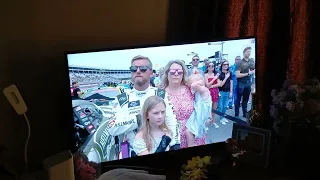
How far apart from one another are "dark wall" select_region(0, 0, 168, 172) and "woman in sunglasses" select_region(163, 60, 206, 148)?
12.3 inches

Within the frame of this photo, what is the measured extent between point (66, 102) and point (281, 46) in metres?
1.18

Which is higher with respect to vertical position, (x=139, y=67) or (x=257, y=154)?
(x=139, y=67)

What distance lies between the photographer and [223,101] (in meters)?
A: 2.28

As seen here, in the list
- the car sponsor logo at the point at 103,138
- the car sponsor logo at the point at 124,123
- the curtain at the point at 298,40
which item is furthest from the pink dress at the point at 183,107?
the curtain at the point at 298,40

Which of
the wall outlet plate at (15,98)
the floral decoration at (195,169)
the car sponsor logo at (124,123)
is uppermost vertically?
the wall outlet plate at (15,98)

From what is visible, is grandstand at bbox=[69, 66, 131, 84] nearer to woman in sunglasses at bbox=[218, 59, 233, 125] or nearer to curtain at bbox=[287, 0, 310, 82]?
woman in sunglasses at bbox=[218, 59, 233, 125]

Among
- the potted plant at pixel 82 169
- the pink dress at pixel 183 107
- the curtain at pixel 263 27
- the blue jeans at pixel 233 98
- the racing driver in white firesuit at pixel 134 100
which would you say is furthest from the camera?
the curtain at pixel 263 27

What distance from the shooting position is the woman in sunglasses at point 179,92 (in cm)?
215

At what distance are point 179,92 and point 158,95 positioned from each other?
0.35ft

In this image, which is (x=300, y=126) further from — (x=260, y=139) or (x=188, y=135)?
(x=188, y=135)

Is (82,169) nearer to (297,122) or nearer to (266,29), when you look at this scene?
(297,122)

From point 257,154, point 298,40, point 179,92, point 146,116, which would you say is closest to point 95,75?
point 146,116

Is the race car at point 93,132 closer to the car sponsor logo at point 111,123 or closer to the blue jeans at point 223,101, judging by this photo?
the car sponsor logo at point 111,123

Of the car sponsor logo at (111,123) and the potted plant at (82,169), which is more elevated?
the car sponsor logo at (111,123)
